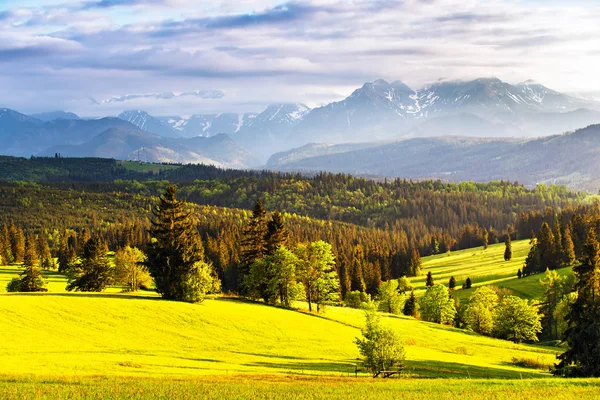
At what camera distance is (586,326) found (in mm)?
59562

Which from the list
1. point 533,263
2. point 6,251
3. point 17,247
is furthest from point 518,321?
point 17,247

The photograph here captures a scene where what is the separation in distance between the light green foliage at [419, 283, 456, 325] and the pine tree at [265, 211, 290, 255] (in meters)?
37.2

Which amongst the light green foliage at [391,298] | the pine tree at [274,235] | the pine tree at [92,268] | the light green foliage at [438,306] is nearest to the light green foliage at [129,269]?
the pine tree at [92,268]

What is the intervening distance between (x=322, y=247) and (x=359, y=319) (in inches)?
547

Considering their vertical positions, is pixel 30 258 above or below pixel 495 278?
above

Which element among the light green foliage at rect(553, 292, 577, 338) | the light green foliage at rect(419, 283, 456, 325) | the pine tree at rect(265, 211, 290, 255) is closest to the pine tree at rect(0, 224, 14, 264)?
the pine tree at rect(265, 211, 290, 255)

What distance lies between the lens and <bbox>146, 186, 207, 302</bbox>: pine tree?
85906mm

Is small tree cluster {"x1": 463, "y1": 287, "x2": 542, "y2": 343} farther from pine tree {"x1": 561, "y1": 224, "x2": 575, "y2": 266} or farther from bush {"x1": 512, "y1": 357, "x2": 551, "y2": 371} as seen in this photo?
pine tree {"x1": 561, "y1": 224, "x2": 575, "y2": 266}

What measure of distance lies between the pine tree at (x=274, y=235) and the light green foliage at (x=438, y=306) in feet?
122

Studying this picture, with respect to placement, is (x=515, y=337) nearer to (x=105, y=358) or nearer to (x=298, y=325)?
(x=298, y=325)

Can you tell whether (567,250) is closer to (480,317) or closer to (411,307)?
(411,307)

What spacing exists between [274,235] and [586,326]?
184ft

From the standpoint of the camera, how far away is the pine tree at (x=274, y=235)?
10380 cm

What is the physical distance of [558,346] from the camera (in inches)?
4168
